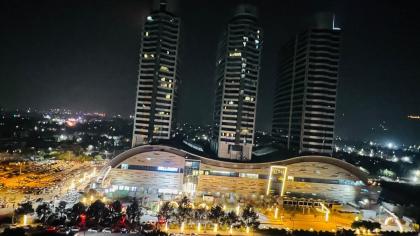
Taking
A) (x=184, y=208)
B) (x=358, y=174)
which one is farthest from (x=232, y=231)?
(x=358, y=174)

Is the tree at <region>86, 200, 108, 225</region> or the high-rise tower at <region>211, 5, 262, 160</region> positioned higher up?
the high-rise tower at <region>211, 5, 262, 160</region>

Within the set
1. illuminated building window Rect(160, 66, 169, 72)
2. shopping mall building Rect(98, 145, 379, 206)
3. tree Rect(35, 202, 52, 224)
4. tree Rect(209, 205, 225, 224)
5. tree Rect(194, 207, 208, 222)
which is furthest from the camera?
illuminated building window Rect(160, 66, 169, 72)

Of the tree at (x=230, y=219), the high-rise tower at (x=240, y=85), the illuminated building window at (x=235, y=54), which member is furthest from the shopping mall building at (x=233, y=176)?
the illuminated building window at (x=235, y=54)

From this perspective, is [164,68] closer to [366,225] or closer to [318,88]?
[318,88]

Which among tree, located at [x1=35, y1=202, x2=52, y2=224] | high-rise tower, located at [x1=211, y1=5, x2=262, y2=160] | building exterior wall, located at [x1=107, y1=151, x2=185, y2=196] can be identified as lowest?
tree, located at [x1=35, y1=202, x2=52, y2=224]

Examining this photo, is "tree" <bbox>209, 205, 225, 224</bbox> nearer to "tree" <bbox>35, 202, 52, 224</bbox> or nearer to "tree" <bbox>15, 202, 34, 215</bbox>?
"tree" <bbox>35, 202, 52, 224</bbox>

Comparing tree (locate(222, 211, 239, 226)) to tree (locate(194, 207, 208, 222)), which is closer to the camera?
tree (locate(222, 211, 239, 226))

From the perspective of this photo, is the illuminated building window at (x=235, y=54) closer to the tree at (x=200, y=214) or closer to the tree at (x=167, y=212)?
the tree at (x=200, y=214)

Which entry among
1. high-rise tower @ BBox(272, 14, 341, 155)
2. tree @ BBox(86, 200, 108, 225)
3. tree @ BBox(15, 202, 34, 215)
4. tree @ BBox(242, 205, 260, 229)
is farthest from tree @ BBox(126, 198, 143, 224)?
high-rise tower @ BBox(272, 14, 341, 155)
